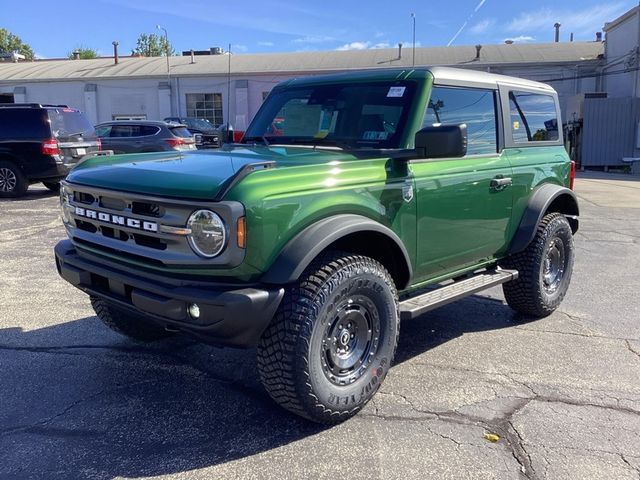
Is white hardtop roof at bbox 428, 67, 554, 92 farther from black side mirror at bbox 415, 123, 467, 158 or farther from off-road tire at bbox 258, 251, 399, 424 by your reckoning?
off-road tire at bbox 258, 251, 399, 424

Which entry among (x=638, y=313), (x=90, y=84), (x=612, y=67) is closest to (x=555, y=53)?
(x=612, y=67)

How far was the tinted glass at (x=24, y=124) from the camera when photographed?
12266 mm

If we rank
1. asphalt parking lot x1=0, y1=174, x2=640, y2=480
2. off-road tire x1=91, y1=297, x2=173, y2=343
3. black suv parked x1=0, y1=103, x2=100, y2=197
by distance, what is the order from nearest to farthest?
asphalt parking lot x1=0, y1=174, x2=640, y2=480
off-road tire x1=91, y1=297, x2=173, y2=343
black suv parked x1=0, y1=103, x2=100, y2=197

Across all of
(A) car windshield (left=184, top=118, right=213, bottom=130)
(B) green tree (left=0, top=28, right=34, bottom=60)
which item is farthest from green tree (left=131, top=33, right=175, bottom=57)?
(A) car windshield (left=184, top=118, right=213, bottom=130)

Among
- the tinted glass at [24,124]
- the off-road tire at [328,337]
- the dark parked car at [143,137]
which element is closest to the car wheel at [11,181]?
the tinted glass at [24,124]

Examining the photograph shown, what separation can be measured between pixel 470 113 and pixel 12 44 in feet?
271

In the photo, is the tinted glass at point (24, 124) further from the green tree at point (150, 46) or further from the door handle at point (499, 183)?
the green tree at point (150, 46)

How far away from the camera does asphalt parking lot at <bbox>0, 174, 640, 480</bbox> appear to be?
288 centimetres

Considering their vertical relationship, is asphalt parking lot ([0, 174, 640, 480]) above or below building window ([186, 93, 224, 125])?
below

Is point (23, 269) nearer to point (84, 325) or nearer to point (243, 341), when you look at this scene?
point (84, 325)

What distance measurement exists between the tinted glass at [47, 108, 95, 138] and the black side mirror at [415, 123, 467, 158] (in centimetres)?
1098

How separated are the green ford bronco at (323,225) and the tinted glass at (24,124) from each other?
9313mm

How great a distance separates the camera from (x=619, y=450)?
9.87 feet

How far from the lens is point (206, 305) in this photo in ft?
9.12
